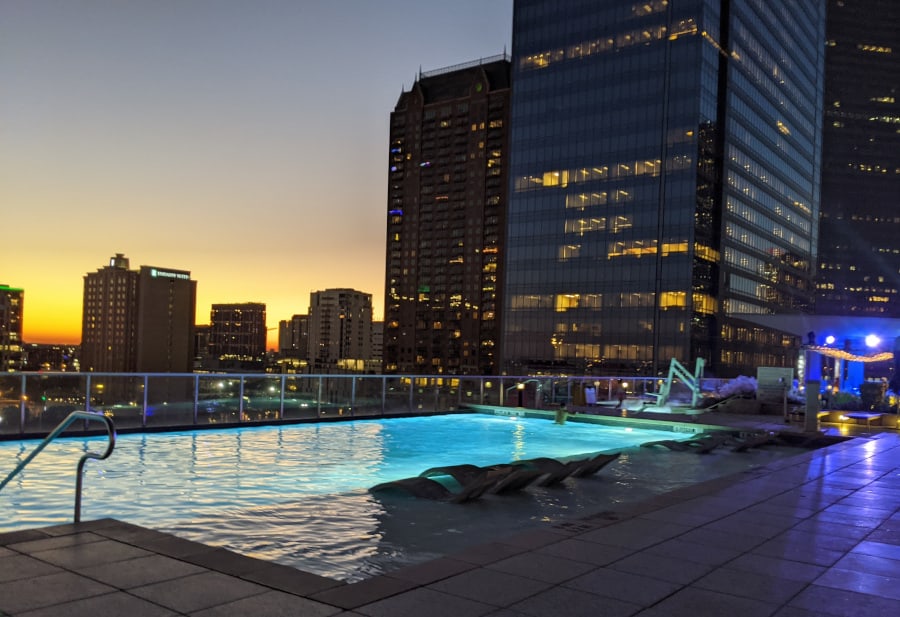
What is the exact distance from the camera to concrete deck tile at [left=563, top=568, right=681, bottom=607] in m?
5.07

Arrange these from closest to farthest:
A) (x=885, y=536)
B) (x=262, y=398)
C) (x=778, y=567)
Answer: (x=778, y=567)
(x=885, y=536)
(x=262, y=398)

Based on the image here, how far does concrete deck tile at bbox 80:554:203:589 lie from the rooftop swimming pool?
132cm

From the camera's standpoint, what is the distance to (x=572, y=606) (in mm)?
4828

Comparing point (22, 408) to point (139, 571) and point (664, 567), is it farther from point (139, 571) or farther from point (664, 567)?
point (664, 567)

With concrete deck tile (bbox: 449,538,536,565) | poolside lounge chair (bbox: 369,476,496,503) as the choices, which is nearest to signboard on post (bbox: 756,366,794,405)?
poolside lounge chair (bbox: 369,476,496,503)

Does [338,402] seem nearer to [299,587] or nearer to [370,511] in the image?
[370,511]

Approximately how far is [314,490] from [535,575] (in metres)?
6.32

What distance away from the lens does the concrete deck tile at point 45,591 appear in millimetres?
4520

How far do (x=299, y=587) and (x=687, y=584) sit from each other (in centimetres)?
279

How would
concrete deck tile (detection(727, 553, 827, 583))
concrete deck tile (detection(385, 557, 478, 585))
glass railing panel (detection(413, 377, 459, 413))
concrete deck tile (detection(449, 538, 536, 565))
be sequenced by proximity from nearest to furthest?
1. concrete deck tile (detection(385, 557, 478, 585))
2. concrete deck tile (detection(727, 553, 827, 583))
3. concrete deck tile (detection(449, 538, 536, 565))
4. glass railing panel (detection(413, 377, 459, 413))

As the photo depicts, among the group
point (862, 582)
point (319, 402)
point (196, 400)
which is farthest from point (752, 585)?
point (319, 402)

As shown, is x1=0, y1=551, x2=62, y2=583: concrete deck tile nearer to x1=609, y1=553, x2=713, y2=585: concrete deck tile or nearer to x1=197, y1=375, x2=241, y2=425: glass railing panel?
x1=609, y1=553, x2=713, y2=585: concrete deck tile

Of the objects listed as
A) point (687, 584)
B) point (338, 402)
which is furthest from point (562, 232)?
point (687, 584)

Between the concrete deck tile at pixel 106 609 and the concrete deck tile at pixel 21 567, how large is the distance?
2.51ft
